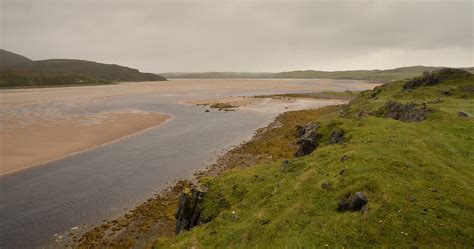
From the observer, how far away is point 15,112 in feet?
280

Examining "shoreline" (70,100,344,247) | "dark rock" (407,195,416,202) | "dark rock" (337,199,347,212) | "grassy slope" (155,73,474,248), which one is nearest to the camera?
"grassy slope" (155,73,474,248)

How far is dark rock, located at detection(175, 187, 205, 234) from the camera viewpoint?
22.4 meters

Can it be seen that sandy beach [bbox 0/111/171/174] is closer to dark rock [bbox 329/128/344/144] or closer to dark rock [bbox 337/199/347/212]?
dark rock [bbox 329/128/344/144]

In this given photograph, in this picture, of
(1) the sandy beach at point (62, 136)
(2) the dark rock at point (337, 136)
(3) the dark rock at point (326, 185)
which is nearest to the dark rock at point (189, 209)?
(3) the dark rock at point (326, 185)

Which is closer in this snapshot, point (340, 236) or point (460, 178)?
point (340, 236)

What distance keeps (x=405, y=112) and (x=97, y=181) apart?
3766cm

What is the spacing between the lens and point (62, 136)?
188 feet

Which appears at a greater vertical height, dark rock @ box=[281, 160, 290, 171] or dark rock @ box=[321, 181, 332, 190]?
dark rock @ box=[321, 181, 332, 190]

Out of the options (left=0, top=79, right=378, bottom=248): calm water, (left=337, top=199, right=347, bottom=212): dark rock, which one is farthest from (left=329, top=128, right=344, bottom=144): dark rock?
(left=0, top=79, right=378, bottom=248): calm water

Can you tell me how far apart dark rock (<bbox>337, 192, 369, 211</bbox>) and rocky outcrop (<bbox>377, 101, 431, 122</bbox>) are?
2339 cm

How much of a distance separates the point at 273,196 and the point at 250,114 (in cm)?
6556

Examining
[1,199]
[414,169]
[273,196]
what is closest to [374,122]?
[414,169]

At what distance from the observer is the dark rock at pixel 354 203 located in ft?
55.3

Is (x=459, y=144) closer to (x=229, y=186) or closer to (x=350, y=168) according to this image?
(x=350, y=168)
